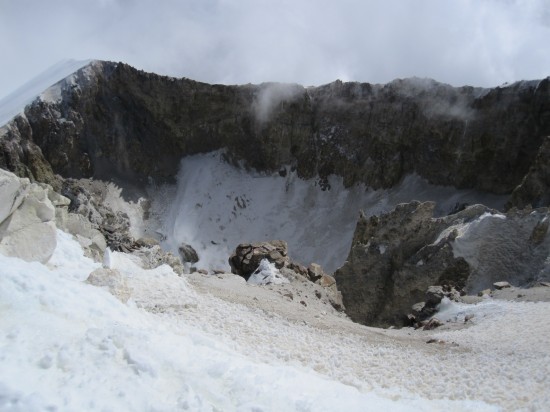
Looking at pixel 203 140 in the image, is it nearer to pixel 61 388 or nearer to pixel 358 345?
pixel 358 345

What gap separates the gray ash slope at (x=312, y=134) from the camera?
4662cm

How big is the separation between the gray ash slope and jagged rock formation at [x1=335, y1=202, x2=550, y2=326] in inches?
8.6

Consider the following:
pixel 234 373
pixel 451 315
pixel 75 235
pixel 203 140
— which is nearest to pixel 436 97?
pixel 203 140

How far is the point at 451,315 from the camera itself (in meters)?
22.4

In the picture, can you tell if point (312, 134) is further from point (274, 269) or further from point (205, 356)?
point (205, 356)

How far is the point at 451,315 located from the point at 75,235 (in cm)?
1603

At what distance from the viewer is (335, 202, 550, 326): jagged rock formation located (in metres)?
27.4

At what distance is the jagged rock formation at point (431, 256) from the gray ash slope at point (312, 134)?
8.6 inches

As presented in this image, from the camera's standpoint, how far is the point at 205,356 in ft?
32.0

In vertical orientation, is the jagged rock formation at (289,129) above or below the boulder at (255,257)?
above

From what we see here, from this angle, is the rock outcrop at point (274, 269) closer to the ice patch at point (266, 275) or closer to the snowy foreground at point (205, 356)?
the ice patch at point (266, 275)

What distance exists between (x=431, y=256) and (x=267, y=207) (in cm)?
2797

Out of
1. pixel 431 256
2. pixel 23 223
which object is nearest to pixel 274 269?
pixel 431 256

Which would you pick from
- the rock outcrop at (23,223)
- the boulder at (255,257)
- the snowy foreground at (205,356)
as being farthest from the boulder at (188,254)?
the rock outcrop at (23,223)
